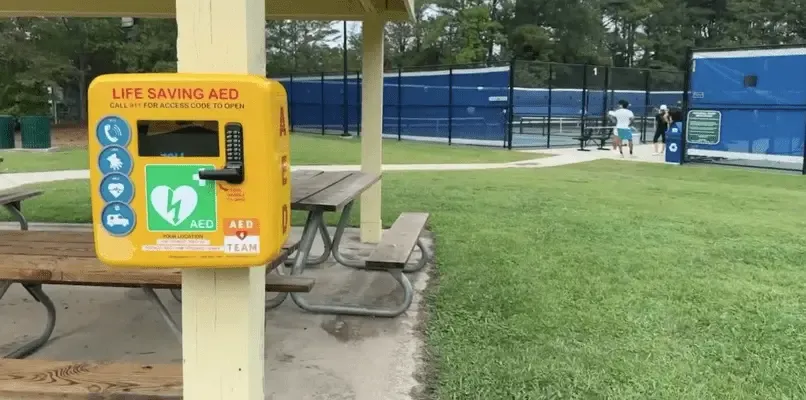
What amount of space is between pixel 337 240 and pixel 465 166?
30.3 feet

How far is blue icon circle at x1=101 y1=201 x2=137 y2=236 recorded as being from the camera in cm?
187

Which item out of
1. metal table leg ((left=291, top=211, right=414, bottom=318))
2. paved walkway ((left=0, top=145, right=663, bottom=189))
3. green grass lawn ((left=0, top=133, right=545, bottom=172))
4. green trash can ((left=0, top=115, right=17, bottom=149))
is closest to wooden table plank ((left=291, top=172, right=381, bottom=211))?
metal table leg ((left=291, top=211, right=414, bottom=318))

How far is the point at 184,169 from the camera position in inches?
72.7

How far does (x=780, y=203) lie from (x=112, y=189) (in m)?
9.21

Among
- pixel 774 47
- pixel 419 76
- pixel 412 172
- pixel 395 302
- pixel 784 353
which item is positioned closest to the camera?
pixel 784 353

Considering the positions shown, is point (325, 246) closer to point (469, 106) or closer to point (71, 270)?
point (71, 270)

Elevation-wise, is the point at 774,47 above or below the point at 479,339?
above

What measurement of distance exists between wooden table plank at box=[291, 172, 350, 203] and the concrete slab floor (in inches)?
27.4

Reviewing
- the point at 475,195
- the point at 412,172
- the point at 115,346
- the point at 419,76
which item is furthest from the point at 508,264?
the point at 419,76

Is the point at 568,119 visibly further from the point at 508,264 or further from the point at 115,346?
the point at 115,346

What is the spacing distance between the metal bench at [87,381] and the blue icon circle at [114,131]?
84cm

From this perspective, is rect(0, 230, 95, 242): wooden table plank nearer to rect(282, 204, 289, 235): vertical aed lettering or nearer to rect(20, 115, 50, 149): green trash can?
rect(282, 204, 289, 235): vertical aed lettering

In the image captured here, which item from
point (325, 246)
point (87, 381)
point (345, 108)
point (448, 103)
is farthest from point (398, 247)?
point (345, 108)

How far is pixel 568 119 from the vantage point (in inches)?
861
